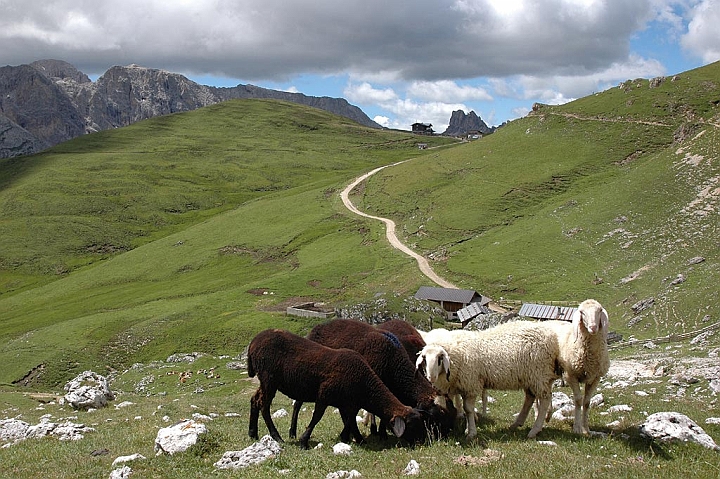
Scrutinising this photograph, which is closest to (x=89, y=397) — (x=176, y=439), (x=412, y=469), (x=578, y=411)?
(x=176, y=439)

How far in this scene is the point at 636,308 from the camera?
159 ft

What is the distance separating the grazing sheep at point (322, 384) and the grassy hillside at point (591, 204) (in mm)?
34166

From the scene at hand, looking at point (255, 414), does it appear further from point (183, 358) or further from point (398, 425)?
point (183, 358)

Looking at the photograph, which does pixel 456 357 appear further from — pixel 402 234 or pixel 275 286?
pixel 402 234

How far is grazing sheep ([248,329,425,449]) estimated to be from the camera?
15.3 metres

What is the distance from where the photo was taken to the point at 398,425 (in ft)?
49.0

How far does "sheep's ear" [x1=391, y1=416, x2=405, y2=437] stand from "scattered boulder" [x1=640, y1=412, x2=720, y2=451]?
18.2ft

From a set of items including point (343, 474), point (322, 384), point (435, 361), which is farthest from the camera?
point (435, 361)

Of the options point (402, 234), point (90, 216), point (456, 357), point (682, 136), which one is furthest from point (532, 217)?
point (90, 216)

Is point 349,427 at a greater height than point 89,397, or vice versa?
point 349,427

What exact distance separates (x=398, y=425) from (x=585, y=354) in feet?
17.5

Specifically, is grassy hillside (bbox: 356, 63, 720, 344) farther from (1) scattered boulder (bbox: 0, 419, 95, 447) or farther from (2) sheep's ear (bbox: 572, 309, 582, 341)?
(1) scattered boulder (bbox: 0, 419, 95, 447)

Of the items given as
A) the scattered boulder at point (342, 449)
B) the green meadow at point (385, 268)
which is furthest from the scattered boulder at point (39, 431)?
the scattered boulder at point (342, 449)

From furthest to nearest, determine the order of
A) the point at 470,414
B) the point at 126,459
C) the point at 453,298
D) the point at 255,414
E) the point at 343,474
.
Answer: the point at 453,298 < the point at 255,414 < the point at 470,414 < the point at 126,459 < the point at 343,474
